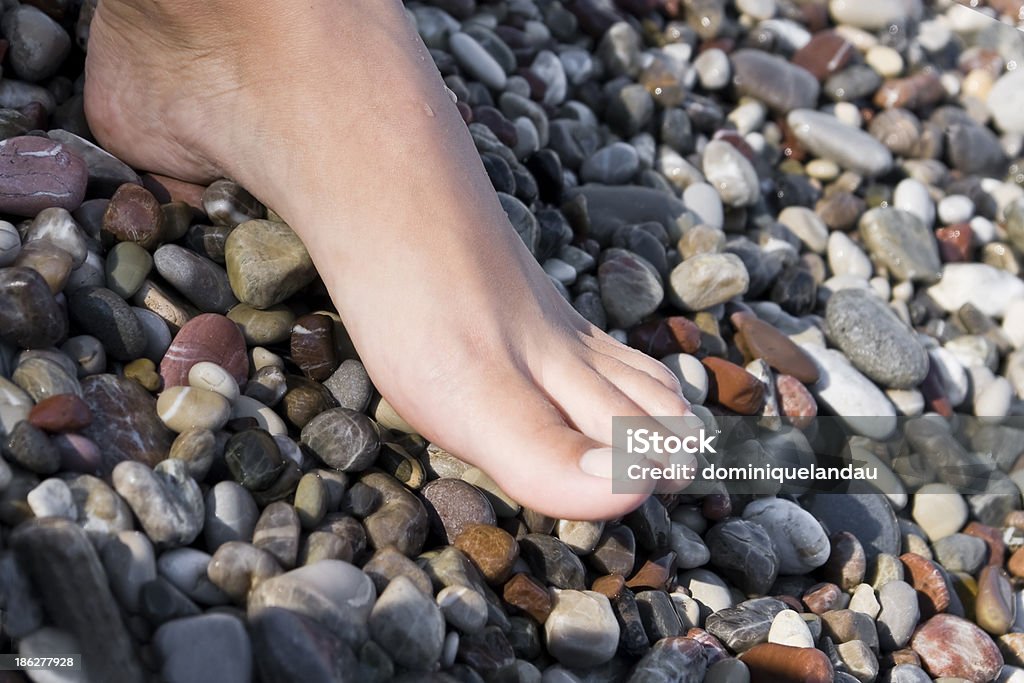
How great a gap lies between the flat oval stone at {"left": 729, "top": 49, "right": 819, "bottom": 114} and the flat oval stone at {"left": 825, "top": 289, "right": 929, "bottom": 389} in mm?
815

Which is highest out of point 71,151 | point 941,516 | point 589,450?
point 71,151

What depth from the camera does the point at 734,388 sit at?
175cm

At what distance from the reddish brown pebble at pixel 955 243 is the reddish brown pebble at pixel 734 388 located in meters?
0.98

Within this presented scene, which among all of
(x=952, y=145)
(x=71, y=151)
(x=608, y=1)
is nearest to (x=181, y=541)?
(x=71, y=151)

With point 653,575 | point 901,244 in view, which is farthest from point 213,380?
point 901,244

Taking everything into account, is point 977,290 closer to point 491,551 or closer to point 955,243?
point 955,243

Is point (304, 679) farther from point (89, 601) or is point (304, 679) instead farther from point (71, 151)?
point (71, 151)

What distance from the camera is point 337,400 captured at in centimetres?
150

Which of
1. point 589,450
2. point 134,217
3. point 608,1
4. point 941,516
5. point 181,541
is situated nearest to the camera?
point 181,541

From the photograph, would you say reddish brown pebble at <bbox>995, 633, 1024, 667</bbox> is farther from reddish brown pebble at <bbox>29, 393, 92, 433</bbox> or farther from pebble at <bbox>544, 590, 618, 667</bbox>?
reddish brown pebble at <bbox>29, 393, 92, 433</bbox>

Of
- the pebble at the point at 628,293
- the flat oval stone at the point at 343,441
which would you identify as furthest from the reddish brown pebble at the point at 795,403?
the flat oval stone at the point at 343,441

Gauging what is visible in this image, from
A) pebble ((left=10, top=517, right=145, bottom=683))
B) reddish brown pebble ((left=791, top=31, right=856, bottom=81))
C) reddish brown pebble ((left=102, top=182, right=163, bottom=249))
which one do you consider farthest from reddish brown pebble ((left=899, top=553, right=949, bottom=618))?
reddish brown pebble ((left=791, top=31, right=856, bottom=81))

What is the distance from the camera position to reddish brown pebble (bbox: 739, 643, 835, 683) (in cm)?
129

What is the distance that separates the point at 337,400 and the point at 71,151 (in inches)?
22.5
